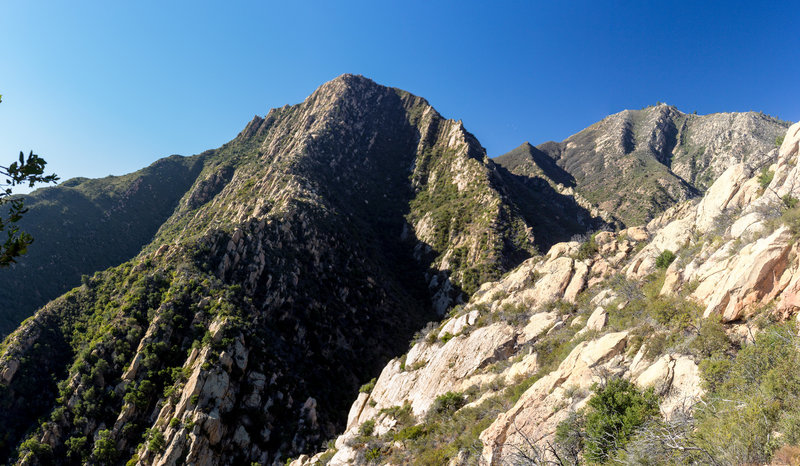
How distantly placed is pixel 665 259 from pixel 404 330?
2828cm

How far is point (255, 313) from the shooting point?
29.4m

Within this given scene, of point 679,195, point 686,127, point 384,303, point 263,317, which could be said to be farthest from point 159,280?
point 686,127

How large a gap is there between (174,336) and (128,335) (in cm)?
321

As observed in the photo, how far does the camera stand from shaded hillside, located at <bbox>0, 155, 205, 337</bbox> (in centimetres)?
4469

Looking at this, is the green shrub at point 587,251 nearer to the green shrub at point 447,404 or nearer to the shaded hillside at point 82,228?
the green shrub at point 447,404

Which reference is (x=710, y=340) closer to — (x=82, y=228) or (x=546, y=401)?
(x=546, y=401)

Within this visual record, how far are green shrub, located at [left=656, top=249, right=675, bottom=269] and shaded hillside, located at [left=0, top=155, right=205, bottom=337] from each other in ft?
206

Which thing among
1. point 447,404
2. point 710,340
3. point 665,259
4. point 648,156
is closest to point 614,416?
point 710,340

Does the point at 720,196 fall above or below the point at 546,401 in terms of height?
above

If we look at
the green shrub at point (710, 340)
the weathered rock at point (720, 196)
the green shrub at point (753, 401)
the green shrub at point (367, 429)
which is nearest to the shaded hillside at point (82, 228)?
the green shrub at point (367, 429)

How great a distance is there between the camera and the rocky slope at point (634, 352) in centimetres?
691

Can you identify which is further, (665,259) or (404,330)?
(404,330)

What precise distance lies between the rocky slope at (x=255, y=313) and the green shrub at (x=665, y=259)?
22926 mm

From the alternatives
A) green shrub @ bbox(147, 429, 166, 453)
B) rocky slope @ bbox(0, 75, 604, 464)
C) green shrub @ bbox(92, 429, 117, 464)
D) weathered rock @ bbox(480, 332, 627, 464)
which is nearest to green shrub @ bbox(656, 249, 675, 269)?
weathered rock @ bbox(480, 332, 627, 464)
